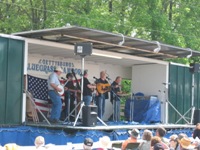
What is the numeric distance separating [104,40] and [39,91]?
2.75m

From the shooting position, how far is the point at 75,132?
12.0m

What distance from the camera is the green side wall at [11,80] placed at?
1197 cm

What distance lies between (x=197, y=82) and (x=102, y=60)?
4470 millimetres

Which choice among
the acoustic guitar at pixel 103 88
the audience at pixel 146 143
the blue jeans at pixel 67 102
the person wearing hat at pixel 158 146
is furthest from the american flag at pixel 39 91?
the person wearing hat at pixel 158 146

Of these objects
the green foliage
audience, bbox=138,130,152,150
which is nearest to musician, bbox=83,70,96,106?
audience, bbox=138,130,152,150

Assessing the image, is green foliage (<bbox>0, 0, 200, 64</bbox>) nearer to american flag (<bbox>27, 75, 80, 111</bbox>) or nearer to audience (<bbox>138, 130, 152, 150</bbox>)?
american flag (<bbox>27, 75, 80, 111</bbox>)

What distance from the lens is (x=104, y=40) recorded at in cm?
1381

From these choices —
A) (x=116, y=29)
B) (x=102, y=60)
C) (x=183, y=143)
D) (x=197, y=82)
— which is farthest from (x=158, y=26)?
(x=183, y=143)

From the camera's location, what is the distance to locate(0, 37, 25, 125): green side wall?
12.0 meters

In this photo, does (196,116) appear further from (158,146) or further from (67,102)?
(158,146)

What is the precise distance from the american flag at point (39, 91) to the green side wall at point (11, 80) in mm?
2231

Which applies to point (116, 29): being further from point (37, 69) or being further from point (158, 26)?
point (37, 69)

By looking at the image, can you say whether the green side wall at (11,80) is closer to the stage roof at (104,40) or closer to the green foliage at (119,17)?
the stage roof at (104,40)

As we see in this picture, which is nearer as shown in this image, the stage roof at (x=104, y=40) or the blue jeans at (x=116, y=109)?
the stage roof at (x=104, y=40)
